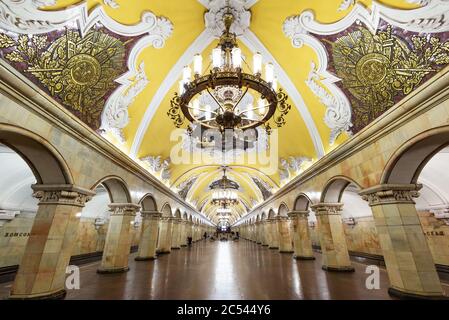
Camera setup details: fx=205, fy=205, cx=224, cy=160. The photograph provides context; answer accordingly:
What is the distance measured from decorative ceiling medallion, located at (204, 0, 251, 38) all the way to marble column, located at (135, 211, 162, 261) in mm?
8421

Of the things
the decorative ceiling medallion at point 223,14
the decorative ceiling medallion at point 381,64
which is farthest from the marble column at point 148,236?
the decorative ceiling medallion at point 381,64

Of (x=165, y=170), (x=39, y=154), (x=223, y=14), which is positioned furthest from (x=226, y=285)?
(x=165, y=170)

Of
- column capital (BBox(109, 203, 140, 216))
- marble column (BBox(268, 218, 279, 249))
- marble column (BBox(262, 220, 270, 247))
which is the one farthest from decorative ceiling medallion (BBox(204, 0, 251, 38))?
marble column (BBox(262, 220, 270, 247))

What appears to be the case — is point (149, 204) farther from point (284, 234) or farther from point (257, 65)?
point (257, 65)

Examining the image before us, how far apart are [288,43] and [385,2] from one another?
2003 millimetres

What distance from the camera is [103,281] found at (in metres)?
5.71

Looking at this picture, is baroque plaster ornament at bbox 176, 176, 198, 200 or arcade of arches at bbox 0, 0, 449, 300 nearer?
arcade of arches at bbox 0, 0, 449, 300

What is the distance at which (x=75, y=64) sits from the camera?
13.7 ft

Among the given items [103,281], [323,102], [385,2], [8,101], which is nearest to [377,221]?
[323,102]

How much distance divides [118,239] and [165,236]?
5.95 meters

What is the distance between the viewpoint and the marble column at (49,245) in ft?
13.0

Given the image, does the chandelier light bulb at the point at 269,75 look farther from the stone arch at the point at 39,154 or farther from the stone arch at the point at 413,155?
the stone arch at the point at 39,154

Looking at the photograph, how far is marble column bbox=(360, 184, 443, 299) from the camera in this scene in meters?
3.99

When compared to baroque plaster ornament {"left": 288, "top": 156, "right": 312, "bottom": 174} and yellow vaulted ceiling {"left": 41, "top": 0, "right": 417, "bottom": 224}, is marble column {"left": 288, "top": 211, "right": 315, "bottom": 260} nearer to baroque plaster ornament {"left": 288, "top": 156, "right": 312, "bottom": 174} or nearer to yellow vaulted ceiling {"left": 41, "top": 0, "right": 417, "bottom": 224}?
baroque plaster ornament {"left": 288, "top": 156, "right": 312, "bottom": 174}
